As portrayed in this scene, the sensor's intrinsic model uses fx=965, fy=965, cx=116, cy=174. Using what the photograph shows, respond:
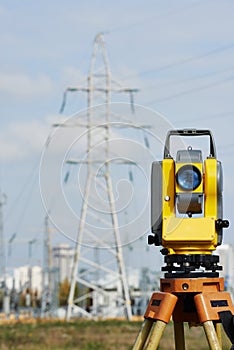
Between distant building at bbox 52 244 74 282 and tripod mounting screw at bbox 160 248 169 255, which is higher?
tripod mounting screw at bbox 160 248 169 255

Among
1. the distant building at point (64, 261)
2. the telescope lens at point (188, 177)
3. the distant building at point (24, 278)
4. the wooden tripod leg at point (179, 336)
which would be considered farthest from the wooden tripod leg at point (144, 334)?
the distant building at point (64, 261)

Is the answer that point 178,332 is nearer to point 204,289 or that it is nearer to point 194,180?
point 204,289

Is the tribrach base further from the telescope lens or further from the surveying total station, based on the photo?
the telescope lens

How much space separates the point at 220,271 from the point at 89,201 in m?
0.98

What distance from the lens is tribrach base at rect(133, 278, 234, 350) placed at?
563 cm

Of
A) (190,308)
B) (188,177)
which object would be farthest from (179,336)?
(188,177)

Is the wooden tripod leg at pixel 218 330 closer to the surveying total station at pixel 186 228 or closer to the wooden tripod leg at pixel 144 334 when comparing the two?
the surveying total station at pixel 186 228

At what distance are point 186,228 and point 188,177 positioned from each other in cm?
32

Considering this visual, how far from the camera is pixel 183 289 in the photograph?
580cm

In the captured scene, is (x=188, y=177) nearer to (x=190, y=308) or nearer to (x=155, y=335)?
(x=190, y=308)

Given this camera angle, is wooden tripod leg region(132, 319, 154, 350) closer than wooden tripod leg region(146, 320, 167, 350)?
No

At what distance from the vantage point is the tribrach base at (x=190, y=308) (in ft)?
18.5

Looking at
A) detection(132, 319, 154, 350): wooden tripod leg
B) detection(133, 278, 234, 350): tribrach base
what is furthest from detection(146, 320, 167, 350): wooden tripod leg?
detection(132, 319, 154, 350): wooden tripod leg

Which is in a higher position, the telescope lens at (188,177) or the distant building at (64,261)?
the telescope lens at (188,177)
